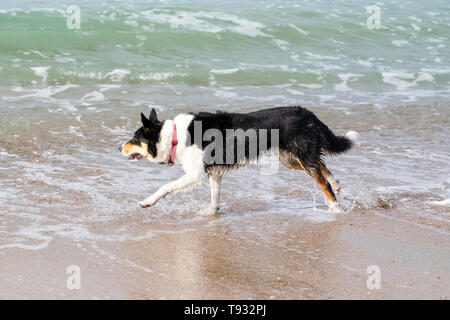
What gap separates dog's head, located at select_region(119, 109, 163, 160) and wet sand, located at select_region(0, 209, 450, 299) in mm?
783

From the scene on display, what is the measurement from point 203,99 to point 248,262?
23.9ft

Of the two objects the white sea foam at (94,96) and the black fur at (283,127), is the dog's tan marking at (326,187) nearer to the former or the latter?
the black fur at (283,127)

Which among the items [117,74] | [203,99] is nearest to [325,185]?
[203,99]

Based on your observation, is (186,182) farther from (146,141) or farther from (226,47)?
(226,47)

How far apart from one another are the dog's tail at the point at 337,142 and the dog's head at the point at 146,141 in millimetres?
1738

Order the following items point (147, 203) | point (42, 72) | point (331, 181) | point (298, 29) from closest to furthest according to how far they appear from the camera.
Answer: point (147, 203) < point (331, 181) < point (42, 72) < point (298, 29)

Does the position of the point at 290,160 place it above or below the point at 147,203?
above

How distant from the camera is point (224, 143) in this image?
20.0 feet

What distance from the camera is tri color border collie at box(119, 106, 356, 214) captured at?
6.07 m

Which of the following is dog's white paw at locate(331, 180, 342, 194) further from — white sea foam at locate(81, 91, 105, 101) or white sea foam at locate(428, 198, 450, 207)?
white sea foam at locate(81, 91, 105, 101)

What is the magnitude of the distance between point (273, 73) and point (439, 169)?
6.82 meters

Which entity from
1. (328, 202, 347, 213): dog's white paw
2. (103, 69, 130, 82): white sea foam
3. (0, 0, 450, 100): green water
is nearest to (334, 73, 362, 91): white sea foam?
(0, 0, 450, 100): green water

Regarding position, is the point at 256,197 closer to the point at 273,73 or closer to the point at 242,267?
the point at 242,267
